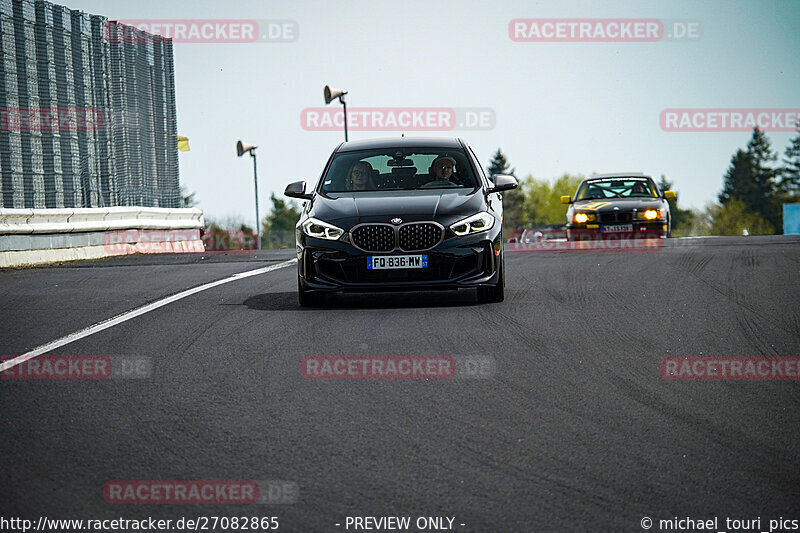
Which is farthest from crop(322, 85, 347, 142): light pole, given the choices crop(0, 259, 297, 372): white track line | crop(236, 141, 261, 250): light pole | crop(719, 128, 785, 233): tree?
crop(719, 128, 785, 233): tree

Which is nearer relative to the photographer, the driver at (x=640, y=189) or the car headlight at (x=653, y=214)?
the car headlight at (x=653, y=214)

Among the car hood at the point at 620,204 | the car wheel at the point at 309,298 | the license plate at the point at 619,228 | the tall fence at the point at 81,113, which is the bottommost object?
the car wheel at the point at 309,298

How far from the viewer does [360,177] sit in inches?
440

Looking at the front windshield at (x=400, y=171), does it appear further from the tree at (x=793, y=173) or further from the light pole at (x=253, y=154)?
the tree at (x=793, y=173)

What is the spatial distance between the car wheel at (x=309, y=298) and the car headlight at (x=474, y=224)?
1460mm

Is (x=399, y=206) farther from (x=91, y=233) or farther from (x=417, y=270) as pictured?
(x=91, y=233)

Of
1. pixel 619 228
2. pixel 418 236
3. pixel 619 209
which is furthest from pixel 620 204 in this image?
pixel 418 236

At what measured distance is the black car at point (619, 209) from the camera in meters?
22.0

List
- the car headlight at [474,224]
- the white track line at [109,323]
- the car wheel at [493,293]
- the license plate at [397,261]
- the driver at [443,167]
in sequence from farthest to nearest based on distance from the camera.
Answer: the driver at [443,167]
the car wheel at [493,293]
the car headlight at [474,224]
the license plate at [397,261]
the white track line at [109,323]

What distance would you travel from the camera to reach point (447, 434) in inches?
198

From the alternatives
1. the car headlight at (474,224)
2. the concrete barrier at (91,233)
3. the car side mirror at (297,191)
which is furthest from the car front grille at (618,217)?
the car headlight at (474,224)

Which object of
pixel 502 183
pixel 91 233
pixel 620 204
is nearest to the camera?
pixel 502 183

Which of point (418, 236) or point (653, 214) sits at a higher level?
point (418, 236)

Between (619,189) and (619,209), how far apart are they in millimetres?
1194
